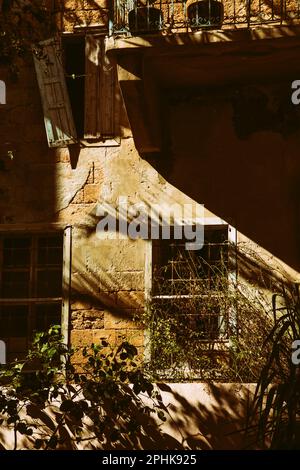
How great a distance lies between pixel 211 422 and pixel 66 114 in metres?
3.72

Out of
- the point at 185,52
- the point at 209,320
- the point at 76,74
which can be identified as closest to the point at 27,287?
the point at 209,320

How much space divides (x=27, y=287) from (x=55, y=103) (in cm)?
191

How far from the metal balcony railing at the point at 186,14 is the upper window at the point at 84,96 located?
1.91 ft

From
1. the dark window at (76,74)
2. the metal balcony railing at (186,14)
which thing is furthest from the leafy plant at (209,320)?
the metal balcony railing at (186,14)

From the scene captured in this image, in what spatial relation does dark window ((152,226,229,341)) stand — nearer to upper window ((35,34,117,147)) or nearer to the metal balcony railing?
upper window ((35,34,117,147))

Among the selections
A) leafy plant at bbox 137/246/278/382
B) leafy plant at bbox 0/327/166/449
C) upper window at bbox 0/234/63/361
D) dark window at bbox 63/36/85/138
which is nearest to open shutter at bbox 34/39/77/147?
dark window at bbox 63/36/85/138

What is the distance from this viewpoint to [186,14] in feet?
23.4

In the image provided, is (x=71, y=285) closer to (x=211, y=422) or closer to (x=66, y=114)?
(x=66, y=114)

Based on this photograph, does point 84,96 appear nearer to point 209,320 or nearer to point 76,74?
point 76,74

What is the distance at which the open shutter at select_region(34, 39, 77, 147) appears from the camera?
7371 mm

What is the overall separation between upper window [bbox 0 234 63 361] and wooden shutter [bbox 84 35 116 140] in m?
1.18

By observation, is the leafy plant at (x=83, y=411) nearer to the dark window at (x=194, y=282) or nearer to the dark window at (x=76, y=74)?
the dark window at (x=194, y=282)

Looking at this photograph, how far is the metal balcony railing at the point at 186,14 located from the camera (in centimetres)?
669
